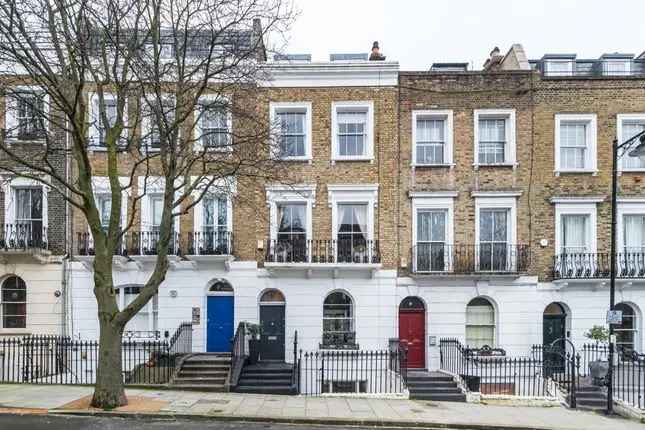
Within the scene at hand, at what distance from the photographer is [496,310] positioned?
60.6 ft

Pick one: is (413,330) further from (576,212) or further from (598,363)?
(576,212)

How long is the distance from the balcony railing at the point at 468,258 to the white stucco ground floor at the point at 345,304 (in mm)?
423

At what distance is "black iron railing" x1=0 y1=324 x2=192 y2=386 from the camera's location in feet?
52.0

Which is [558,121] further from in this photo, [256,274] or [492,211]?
[256,274]

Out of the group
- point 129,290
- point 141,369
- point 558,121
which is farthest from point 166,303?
point 558,121

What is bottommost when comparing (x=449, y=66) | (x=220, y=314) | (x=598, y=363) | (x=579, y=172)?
(x=598, y=363)

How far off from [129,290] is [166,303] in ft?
4.84

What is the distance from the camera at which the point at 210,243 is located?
18281 millimetres

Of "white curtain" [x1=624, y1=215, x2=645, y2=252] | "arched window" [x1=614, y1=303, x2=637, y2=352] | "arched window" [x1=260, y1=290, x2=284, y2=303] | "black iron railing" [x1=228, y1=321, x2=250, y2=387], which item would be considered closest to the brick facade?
"white curtain" [x1=624, y1=215, x2=645, y2=252]

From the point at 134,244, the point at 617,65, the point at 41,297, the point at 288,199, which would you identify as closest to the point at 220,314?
the point at 134,244

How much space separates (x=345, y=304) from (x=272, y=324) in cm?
263

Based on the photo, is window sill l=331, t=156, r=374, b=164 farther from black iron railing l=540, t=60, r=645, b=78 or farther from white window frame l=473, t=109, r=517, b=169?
black iron railing l=540, t=60, r=645, b=78

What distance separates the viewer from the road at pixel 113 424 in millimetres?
10469

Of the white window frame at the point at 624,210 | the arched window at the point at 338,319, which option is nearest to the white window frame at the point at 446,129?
the arched window at the point at 338,319
